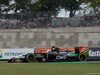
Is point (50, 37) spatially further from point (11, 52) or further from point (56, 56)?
point (56, 56)

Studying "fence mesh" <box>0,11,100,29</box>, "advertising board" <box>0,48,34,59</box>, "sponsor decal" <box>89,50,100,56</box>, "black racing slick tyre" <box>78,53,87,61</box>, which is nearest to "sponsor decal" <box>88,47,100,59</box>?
"sponsor decal" <box>89,50,100,56</box>

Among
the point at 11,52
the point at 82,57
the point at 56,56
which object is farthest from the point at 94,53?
the point at 11,52

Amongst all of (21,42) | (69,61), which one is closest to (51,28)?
(21,42)

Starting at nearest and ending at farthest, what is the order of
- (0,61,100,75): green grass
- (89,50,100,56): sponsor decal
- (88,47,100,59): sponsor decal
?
(0,61,100,75): green grass, (88,47,100,59): sponsor decal, (89,50,100,56): sponsor decal

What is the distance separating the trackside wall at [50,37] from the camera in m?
31.3

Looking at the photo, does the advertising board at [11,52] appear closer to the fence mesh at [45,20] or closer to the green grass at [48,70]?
the fence mesh at [45,20]

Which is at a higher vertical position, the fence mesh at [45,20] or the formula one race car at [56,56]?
the fence mesh at [45,20]

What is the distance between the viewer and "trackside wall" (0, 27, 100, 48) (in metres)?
31.3

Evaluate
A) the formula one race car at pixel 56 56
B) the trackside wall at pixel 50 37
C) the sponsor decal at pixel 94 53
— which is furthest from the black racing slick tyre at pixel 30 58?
the trackside wall at pixel 50 37

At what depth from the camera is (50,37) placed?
32.3 m

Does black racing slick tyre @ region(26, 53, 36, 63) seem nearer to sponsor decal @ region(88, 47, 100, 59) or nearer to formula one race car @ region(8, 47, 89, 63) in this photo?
formula one race car @ region(8, 47, 89, 63)

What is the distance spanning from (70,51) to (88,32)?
10.1m

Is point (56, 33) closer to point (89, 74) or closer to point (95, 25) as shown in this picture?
point (95, 25)

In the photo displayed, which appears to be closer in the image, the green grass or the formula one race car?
the green grass
